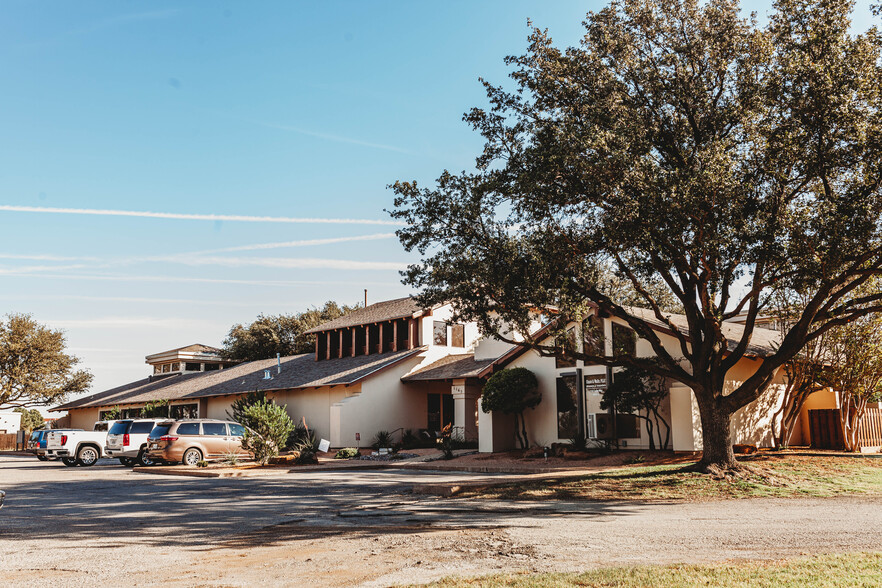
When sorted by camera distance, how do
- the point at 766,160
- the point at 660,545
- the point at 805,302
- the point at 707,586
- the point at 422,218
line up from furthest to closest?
the point at 805,302, the point at 422,218, the point at 766,160, the point at 660,545, the point at 707,586

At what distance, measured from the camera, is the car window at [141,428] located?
27.2 meters

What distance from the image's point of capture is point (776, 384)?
24.6 m

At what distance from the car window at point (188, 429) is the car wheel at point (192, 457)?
0.57 metres

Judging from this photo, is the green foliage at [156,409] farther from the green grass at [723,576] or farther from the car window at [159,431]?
the green grass at [723,576]

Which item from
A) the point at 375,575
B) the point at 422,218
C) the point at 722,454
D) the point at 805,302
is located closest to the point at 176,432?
the point at 422,218

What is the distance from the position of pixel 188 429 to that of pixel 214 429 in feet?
3.21

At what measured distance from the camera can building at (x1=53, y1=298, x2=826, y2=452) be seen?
23.7 metres

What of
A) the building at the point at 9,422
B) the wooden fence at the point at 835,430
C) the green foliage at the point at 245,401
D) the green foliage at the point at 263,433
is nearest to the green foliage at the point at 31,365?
the building at the point at 9,422

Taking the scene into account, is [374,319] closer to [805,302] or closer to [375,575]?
[805,302]

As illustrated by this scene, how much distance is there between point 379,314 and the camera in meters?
39.0

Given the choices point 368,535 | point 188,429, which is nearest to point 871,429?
point 368,535

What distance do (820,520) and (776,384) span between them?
15.7m

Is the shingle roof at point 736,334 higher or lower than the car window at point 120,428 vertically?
higher

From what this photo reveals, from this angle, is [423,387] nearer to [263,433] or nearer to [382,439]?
[382,439]
